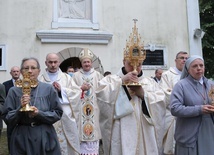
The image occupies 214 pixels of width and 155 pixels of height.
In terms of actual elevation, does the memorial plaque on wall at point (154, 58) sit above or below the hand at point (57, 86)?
above

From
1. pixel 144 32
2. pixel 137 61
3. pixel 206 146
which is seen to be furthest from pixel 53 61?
pixel 144 32

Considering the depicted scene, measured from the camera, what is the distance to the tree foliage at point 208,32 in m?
17.2

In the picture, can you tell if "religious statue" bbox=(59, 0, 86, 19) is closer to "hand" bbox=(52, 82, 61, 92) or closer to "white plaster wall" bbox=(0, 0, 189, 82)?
"white plaster wall" bbox=(0, 0, 189, 82)

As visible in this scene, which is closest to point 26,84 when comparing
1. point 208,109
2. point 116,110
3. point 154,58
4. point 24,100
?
point 24,100

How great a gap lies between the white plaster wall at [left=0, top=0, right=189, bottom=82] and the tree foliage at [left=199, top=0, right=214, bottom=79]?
218 inches

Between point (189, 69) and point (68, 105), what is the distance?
210cm

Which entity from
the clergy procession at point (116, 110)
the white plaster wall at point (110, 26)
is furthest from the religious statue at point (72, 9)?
the clergy procession at point (116, 110)

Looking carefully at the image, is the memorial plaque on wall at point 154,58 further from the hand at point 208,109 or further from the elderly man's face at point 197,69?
the hand at point 208,109

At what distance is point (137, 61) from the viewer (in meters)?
4.07

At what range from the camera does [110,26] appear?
37.9 ft

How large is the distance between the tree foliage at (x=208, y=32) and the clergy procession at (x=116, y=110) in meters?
12.5

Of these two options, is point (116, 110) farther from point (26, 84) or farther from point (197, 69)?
point (26, 84)

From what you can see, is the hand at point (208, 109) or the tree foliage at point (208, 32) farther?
the tree foliage at point (208, 32)

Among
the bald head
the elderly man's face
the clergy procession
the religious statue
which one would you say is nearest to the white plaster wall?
the religious statue
